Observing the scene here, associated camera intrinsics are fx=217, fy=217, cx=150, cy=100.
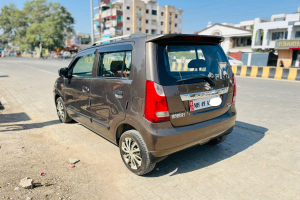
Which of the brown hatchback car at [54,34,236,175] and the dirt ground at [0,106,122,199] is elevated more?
the brown hatchback car at [54,34,236,175]

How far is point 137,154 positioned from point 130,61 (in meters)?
1.25

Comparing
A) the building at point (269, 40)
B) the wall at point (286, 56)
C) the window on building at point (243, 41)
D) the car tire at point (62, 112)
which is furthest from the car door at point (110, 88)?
the window on building at point (243, 41)

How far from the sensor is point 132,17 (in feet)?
234

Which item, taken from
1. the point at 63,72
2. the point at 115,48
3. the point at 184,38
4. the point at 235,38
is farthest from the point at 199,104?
the point at 235,38

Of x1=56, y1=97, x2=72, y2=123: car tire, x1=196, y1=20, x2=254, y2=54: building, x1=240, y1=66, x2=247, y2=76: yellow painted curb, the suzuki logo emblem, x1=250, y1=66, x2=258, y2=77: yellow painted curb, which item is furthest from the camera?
x1=196, y1=20, x2=254, y2=54: building

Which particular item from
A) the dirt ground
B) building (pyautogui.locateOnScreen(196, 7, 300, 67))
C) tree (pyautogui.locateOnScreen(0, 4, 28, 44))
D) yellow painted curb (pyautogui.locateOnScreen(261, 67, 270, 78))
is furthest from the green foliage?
the dirt ground

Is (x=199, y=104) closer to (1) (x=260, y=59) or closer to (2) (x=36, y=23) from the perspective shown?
(1) (x=260, y=59)

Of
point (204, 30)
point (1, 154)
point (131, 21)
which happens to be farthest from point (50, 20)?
point (1, 154)

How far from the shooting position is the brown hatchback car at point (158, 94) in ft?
8.46

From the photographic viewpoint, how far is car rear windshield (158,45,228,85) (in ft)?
8.58

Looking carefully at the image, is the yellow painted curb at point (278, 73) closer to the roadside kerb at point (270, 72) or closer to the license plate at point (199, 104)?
the roadside kerb at point (270, 72)

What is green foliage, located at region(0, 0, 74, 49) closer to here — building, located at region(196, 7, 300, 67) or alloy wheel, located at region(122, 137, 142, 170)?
building, located at region(196, 7, 300, 67)

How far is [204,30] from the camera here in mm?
50250

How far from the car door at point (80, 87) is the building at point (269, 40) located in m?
29.3
